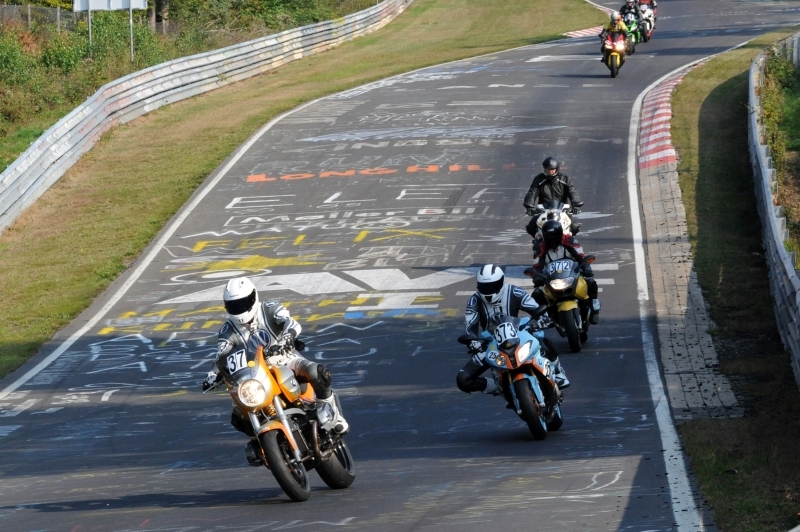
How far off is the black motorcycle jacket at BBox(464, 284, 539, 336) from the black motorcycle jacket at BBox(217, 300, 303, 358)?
2.86 metres

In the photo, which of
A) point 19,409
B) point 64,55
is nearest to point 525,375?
point 19,409

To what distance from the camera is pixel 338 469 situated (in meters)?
9.43

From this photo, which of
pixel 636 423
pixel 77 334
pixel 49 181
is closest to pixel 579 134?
pixel 49 181

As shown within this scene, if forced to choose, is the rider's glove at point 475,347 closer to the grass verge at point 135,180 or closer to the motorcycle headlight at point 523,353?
the motorcycle headlight at point 523,353

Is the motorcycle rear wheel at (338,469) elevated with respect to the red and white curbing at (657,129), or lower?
elevated

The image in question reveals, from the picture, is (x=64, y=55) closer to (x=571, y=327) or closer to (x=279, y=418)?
(x=571, y=327)

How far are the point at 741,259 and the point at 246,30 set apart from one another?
3328cm

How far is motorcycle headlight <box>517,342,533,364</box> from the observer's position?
1094cm

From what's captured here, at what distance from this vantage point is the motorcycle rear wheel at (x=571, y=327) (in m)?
14.8

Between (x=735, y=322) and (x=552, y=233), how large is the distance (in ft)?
8.96

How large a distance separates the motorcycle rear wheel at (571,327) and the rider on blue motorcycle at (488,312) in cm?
305

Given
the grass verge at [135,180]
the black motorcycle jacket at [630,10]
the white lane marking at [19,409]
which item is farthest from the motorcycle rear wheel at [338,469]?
the black motorcycle jacket at [630,10]

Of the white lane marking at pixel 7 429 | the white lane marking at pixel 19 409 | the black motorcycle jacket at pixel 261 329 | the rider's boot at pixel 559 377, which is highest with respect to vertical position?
the black motorcycle jacket at pixel 261 329

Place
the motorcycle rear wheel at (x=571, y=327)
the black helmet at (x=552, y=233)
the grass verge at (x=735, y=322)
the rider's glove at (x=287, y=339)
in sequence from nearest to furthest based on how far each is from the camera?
the grass verge at (x=735, y=322)
the rider's glove at (x=287, y=339)
the motorcycle rear wheel at (x=571, y=327)
the black helmet at (x=552, y=233)
